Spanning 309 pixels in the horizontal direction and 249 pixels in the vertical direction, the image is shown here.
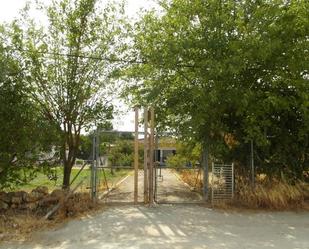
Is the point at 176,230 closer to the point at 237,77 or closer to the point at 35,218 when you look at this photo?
the point at 35,218

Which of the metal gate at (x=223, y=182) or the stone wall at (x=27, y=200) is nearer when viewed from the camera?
the stone wall at (x=27, y=200)

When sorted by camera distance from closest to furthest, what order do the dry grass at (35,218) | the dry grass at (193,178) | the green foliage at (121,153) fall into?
the dry grass at (35,218) < the green foliage at (121,153) < the dry grass at (193,178)

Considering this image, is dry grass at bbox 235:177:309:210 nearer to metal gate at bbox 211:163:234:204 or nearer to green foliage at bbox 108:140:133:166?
metal gate at bbox 211:163:234:204

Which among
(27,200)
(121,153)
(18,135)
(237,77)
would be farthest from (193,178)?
(18,135)

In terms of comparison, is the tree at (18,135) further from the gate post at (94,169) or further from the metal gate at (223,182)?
the metal gate at (223,182)

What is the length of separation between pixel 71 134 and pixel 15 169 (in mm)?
3614

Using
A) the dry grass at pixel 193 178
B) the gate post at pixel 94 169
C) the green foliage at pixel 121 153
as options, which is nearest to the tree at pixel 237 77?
the green foliage at pixel 121 153

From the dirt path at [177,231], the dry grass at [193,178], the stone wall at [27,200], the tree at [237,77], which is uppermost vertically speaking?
the tree at [237,77]

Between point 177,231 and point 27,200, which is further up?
point 27,200

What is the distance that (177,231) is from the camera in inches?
391

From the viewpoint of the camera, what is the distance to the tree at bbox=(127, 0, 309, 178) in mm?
12992

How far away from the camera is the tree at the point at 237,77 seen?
1299cm

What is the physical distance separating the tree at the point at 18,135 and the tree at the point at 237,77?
4.35 meters

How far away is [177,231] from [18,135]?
5256 mm
